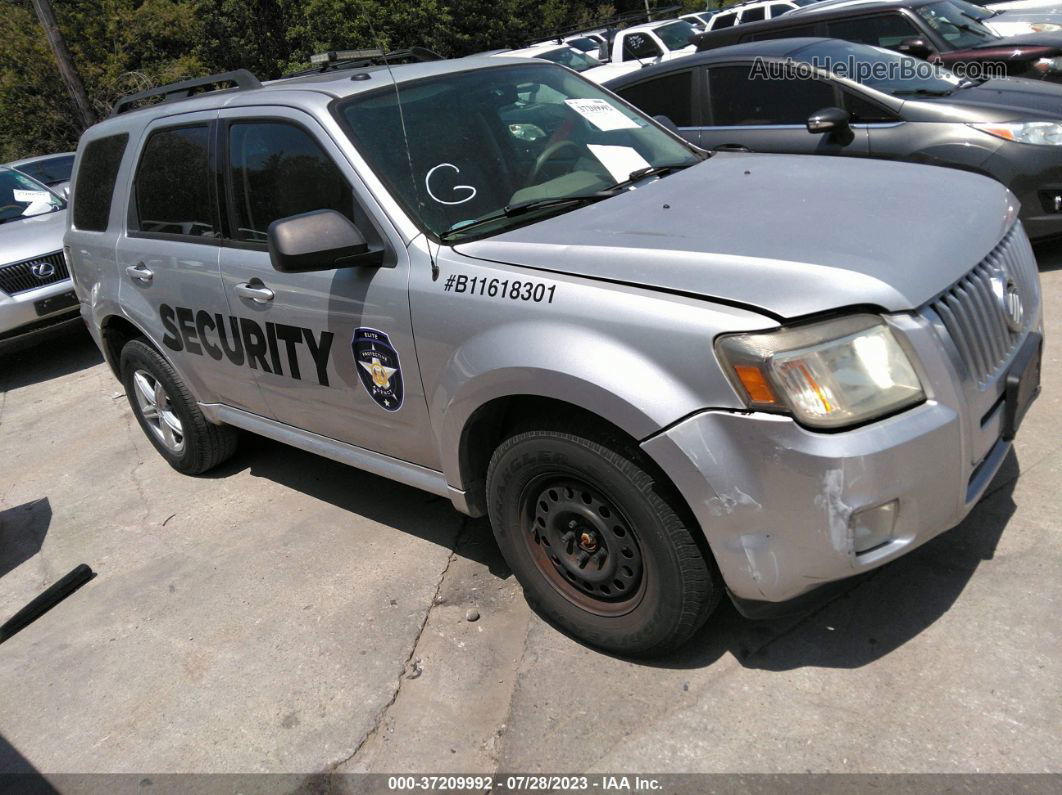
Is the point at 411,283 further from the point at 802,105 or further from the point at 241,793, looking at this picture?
the point at 802,105

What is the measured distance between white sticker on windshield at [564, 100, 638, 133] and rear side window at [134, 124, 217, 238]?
1.63 metres

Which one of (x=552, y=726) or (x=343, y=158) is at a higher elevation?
(x=343, y=158)

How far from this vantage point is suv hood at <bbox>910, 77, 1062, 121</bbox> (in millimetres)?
5785

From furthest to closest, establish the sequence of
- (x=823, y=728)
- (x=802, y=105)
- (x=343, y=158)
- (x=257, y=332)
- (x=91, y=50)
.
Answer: (x=91, y=50) < (x=802, y=105) < (x=257, y=332) < (x=343, y=158) < (x=823, y=728)

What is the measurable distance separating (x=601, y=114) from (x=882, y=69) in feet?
12.4

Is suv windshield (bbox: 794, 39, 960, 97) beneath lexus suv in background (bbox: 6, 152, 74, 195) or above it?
above

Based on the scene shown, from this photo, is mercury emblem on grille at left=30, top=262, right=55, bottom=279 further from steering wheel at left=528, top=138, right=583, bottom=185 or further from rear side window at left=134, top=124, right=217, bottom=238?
steering wheel at left=528, top=138, right=583, bottom=185

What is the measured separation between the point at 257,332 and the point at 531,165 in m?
1.35

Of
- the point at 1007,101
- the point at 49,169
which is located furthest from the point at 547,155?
the point at 49,169

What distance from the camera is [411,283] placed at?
3.12m

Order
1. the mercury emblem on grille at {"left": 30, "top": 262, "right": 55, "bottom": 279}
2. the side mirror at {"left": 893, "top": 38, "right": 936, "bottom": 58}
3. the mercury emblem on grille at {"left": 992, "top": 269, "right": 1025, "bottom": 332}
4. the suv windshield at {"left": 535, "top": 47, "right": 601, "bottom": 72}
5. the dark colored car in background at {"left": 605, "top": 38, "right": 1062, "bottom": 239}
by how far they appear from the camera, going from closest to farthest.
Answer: the mercury emblem on grille at {"left": 992, "top": 269, "right": 1025, "bottom": 332}, the dark colored car in background at {"left": 605, "top": 38, "right": 1062, "bottom": 239}, the mercury emblem on grille at {"left": 30, "top": 262, "right": 55, "bottom": 279}, the side mirror at {"left": 893, "top": 38, "right": 936, "bottom": 58}, the suv windshield at {"left": 535, "top": 47, "right": 601, "bottom": 72}

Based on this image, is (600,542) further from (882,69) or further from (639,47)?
(639,47)

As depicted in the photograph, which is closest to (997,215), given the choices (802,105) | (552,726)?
(552,726)

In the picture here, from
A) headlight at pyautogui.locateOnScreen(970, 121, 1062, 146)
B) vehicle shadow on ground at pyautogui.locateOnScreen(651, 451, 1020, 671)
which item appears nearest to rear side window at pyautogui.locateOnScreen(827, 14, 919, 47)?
headlight at pyautogui.locateOnScreen(970, 121, 1062, 146)
